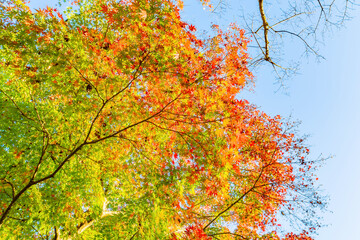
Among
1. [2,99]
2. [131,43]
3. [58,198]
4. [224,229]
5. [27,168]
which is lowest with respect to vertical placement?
[224,229]

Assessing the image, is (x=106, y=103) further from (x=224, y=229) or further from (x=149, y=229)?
(x=224, y=229)

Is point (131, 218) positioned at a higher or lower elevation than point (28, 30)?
lower

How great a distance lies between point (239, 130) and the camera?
5223 millimetres

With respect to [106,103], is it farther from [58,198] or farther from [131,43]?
[58,198]

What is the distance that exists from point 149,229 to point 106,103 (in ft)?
10.9

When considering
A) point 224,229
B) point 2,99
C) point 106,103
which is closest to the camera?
point 106,103

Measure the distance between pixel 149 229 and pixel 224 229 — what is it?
3.19 meters

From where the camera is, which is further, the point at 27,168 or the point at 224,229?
the point at 224,229

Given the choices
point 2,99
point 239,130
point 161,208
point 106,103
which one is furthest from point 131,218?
point 2,99

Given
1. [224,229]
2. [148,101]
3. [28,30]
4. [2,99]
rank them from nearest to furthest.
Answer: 1. [28,30]
2. [148,101]
3. [2,99]
4. [224,229]

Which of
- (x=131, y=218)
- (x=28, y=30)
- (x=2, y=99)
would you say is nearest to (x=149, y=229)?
(x=131, y=218)

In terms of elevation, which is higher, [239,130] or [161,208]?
[239,130]

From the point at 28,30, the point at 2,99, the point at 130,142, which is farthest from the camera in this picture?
the point at 2,99

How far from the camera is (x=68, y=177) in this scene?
5969mm
